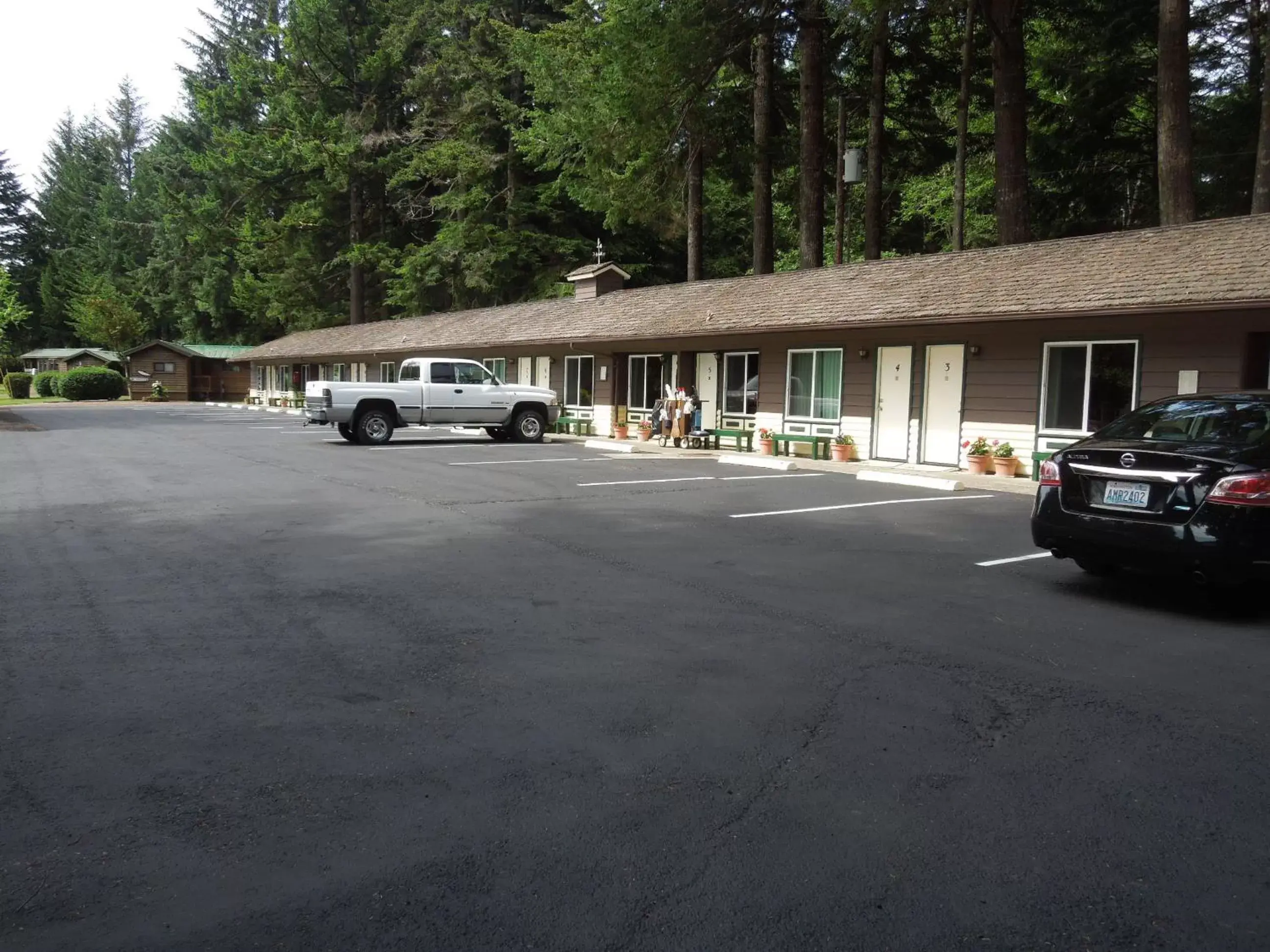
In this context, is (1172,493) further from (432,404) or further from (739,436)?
(432,404)

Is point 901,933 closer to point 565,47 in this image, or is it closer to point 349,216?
point 565,47

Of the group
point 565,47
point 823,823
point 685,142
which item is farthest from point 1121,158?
point 823,823

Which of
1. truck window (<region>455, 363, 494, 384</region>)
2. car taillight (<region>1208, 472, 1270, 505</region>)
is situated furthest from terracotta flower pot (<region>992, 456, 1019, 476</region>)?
truck window (<region>455, 363, 494, 384</region>)

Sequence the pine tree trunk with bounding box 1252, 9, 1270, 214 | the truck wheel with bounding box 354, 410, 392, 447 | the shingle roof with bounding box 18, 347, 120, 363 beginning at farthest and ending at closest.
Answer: the shingle roof with bounding box 18, 347, 120, 363 < the truck wheel with bounding box 354, 410, 392, 447 < the pine tree trunk with bounding box 1252, 9, 1270, 214

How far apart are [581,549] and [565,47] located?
2921cm

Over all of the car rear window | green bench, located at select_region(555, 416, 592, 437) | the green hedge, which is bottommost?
green bench, located at select_region(555, 416, 592, 437)

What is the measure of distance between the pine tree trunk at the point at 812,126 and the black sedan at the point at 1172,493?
1994 cm

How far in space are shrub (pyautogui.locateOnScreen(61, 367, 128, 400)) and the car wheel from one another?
5786cm

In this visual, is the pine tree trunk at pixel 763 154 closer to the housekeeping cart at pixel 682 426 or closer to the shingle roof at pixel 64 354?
the housekeeping cart at pixel 682 426

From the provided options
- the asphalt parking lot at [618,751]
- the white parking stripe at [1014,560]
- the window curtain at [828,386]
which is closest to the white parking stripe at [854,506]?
the asphalt parking lot at [618,751]

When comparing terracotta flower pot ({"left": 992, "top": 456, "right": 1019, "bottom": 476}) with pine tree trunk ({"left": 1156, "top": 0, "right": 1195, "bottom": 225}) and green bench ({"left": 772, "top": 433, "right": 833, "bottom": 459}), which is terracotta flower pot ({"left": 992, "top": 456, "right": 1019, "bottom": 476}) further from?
pine tree trunk ({"left": 1156, "top": 0, "right": 1195, "bottom": 225})

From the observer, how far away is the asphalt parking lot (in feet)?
9.40

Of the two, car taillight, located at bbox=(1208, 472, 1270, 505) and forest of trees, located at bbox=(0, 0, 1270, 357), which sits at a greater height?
forest of trees, located at bbox=(0, 0, 1270, 357)

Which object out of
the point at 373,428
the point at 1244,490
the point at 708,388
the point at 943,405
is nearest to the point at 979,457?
the point at 943,405
